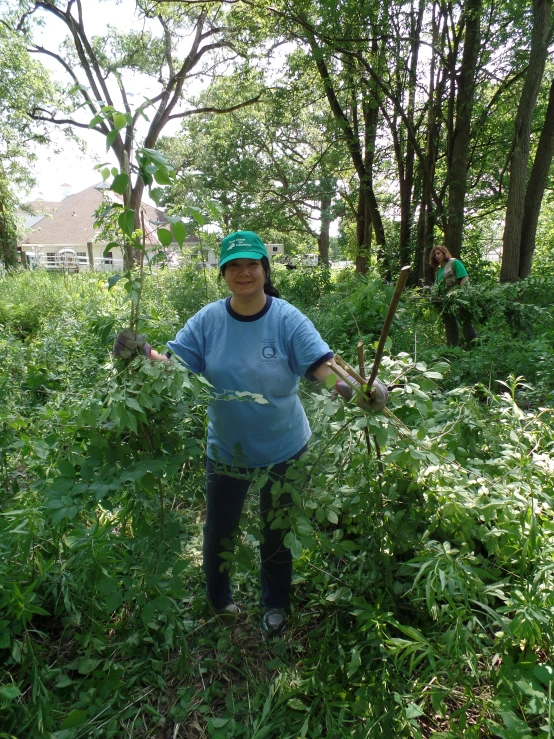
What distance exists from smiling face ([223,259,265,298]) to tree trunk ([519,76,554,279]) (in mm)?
A: 6214

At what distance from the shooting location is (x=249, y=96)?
51.1 feet

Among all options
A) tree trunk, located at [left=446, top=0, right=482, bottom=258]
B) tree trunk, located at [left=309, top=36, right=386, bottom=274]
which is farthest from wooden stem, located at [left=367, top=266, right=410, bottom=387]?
tree trunk, located at [left=309, top=36, right=386, bottom=274]

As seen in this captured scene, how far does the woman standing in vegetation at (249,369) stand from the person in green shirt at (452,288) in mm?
3670

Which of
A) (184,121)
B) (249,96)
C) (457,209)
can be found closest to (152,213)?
(184,121)

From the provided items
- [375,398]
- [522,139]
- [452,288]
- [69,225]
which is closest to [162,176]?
[375,398]

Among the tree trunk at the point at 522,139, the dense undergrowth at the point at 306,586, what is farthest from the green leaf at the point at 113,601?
the tree trunk at the point at 522,139

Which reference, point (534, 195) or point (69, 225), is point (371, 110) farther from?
point (69, 225)

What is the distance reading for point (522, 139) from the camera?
6.61m

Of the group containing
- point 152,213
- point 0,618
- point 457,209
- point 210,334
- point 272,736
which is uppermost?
point 152,213

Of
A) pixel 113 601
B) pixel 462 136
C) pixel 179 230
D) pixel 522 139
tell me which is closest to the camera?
pixel 179 230

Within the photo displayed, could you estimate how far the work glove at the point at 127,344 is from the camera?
1.63 metres

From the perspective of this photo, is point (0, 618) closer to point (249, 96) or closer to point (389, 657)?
point (389, 657)

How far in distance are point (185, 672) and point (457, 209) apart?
7.35m

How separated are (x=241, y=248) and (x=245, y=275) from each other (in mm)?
112
